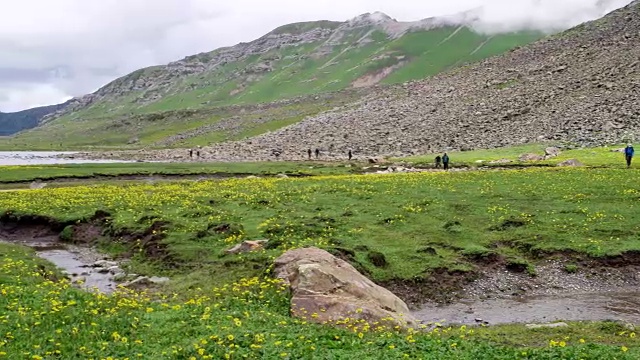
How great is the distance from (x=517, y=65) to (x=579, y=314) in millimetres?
144681

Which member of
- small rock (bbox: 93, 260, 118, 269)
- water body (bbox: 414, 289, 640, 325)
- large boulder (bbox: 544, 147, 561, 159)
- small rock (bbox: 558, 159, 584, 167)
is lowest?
water body (bbox: 414, 289, 640, 325)

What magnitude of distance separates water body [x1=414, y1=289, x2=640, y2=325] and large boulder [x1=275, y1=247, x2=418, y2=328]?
3.75 metres

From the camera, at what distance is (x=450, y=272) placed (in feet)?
105

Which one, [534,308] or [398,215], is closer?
[534,308]

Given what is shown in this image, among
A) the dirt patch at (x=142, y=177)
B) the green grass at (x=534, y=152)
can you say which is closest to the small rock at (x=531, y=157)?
the green grass at (x=534, y=152)

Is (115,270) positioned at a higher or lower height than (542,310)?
higher

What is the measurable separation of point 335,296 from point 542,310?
37.9ft

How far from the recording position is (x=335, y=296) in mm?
23203

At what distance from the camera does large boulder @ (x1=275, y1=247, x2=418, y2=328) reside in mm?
22094

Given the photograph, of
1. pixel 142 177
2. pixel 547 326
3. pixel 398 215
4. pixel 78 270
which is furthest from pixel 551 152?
pixel 78 270

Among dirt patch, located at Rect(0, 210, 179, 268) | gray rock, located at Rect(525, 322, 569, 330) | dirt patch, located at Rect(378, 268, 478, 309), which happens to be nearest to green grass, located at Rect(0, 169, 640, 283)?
dirt patch, located at Rect(378, 268, 478, 309)

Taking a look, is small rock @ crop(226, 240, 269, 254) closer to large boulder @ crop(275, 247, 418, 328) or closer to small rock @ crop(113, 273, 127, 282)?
small rock @ crop(113, 273, 127, 282)

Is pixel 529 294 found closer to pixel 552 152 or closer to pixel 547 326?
pixel 547 326

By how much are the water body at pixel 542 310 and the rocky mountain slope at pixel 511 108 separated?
74.9 metres
